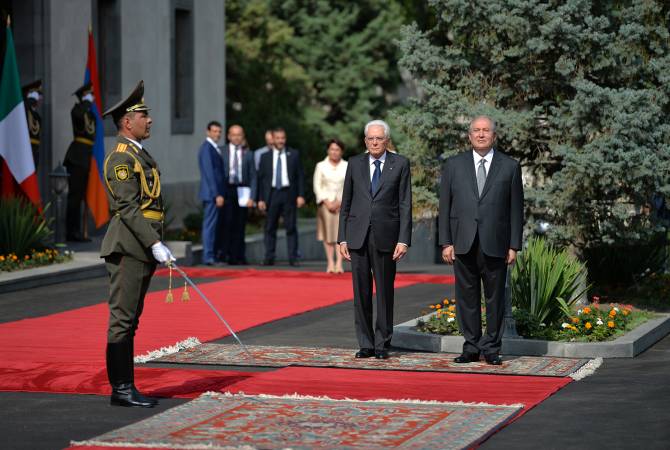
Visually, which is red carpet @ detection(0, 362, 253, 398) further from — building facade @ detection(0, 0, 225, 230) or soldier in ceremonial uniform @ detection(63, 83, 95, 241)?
building facade @ detection(0, 0, 225, 230)

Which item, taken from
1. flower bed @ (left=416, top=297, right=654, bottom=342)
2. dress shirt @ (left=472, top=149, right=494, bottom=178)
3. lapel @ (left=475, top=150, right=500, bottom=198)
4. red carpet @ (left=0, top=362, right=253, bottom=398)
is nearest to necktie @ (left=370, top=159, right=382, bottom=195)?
dress shirt @ (left=472, top=149, right=494, bottom=178)

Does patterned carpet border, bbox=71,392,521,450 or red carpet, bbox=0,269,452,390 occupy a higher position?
red carpet, bbox=0,269,452,390

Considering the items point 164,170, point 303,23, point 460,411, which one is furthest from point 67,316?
point 303,23

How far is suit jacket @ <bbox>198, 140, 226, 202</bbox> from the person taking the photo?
22266 millimetres

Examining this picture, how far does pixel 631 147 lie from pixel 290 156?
8162mm

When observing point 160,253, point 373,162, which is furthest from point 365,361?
point 160,253

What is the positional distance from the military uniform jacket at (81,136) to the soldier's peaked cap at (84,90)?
0.19 m

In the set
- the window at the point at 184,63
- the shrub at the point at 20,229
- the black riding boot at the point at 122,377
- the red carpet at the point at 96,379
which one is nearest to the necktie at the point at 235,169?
the shrub at the point at 20,229

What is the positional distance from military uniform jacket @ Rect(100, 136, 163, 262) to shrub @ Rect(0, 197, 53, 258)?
9815 mm

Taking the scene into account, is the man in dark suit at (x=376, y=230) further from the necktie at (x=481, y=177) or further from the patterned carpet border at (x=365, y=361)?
the necktie at (x=481, y=177)

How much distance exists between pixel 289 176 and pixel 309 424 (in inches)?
514

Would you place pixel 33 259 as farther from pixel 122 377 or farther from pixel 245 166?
pixel 122 377

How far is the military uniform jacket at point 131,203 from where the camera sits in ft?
33.3

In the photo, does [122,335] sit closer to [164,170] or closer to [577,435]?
[577,435]
